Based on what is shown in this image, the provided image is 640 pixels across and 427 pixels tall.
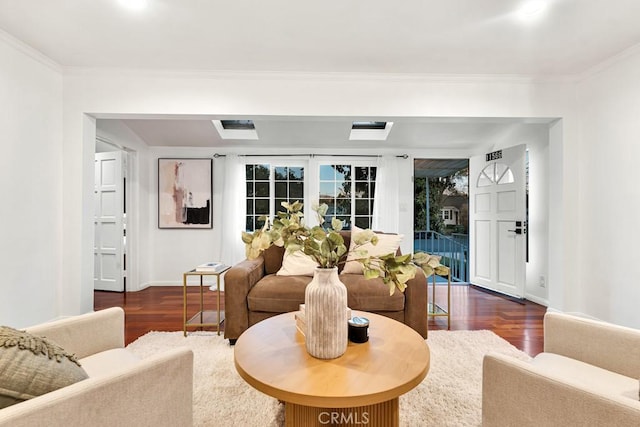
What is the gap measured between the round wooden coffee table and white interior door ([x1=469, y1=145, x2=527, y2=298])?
3230 mm

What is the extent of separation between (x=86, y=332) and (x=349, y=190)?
12.6ft

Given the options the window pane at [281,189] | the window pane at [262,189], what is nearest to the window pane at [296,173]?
the window pane at [281,189]

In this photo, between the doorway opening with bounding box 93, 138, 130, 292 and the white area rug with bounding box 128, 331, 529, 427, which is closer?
the white area rug with bounding box 128, 331, 529, 427

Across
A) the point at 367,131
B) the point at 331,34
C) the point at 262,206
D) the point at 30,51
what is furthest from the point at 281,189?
the point at 30,51

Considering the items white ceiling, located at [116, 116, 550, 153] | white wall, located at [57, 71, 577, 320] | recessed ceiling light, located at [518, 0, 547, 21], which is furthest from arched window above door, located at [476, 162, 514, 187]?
recessed ceiling light, located at [518, 0, 547, 21]

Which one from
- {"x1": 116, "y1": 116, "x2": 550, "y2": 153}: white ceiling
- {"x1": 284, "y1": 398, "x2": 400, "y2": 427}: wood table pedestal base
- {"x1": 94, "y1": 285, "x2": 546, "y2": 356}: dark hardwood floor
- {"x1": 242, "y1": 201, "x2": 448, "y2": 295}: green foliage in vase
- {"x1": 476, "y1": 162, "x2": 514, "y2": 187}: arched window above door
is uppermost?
{"x1": 116, "y1": 116, "x2": 550, "y2": 153}: white ceiling

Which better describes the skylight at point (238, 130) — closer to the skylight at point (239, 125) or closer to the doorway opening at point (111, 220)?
the skylight at point (239, 125)

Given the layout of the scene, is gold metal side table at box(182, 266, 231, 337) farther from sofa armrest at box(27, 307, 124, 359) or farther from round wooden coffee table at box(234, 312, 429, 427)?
round wooden coffee table at box(234, 312, 429, 427)

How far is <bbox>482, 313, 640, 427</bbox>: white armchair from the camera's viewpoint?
0.84m

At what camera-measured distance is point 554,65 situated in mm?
2883

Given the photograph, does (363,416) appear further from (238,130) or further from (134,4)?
(238,130)

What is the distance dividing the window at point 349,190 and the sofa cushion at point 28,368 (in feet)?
13.2

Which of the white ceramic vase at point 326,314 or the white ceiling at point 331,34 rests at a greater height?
the white ceiling at point 331,34

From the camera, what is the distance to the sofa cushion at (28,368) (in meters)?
0.73
